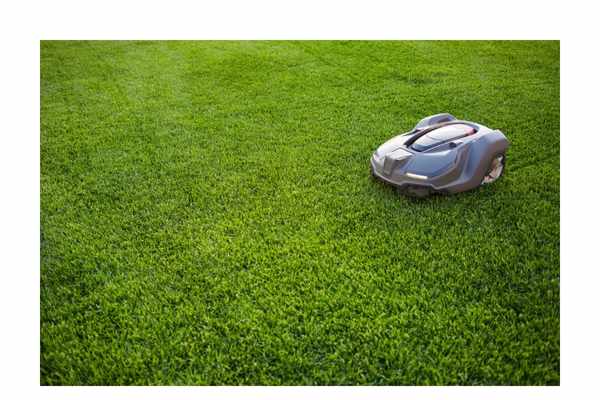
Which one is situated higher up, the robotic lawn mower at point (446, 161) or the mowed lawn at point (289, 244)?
the robotic lawn mower at point (446, 161)

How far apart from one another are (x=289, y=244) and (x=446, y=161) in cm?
110

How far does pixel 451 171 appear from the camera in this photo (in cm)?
264

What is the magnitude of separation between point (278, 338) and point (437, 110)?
2866mm

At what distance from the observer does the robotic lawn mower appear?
2660 millimetres

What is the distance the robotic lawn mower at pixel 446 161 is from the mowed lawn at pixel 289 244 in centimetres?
10

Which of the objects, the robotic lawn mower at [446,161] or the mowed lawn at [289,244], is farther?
the robotic lawn mower at [446,161]

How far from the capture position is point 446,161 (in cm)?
265

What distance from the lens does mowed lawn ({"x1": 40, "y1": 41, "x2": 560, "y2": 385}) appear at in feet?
6.16

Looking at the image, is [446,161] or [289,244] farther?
[446,161]

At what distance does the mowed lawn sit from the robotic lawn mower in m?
0.10

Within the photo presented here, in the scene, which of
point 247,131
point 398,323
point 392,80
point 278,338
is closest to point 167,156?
point 247,131

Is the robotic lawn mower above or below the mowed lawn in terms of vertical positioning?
above

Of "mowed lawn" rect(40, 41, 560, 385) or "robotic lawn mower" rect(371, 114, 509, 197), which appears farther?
"robotic lawn mower" rect(371, 114, 509, 197)

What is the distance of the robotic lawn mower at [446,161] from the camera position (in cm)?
266
